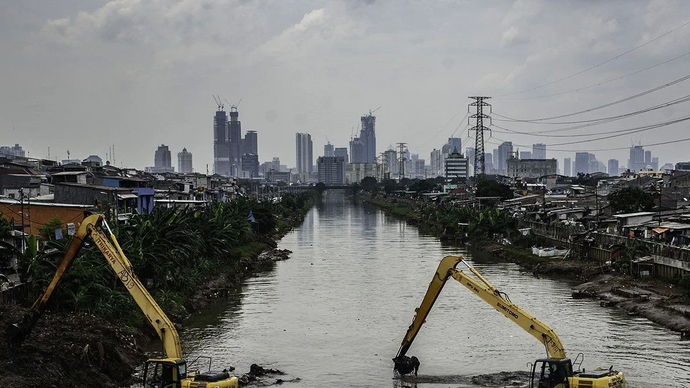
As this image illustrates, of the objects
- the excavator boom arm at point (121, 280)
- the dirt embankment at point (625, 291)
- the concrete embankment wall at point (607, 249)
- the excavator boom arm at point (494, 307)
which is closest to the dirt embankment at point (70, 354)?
the excavator boom arm at point (121, 280)

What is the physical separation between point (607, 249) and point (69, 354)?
3797 centimetres

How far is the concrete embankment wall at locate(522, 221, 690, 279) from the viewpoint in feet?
138

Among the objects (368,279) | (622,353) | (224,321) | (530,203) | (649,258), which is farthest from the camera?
(530,203)

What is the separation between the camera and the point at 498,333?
3381cm

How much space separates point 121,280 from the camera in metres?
22.4

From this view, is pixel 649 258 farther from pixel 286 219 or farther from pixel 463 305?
pixel 286 219

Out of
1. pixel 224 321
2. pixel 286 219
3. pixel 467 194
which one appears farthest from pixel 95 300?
pixel 467 194

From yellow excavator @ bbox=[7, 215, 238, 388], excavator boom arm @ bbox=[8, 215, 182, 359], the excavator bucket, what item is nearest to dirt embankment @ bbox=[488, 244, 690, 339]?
the excavator bucket

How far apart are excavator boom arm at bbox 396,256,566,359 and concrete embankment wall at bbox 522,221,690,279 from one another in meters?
21.4

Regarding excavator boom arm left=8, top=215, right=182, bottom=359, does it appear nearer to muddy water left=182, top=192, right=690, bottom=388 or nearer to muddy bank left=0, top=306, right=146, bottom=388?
muddy bank left=0, top=306, right=146, bottom=388

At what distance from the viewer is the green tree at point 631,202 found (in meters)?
65.0

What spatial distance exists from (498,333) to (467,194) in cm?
9500

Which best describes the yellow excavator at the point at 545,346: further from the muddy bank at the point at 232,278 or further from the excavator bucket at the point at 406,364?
the muddy bank at the point at 232,278

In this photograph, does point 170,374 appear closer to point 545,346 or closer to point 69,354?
point 69,354
